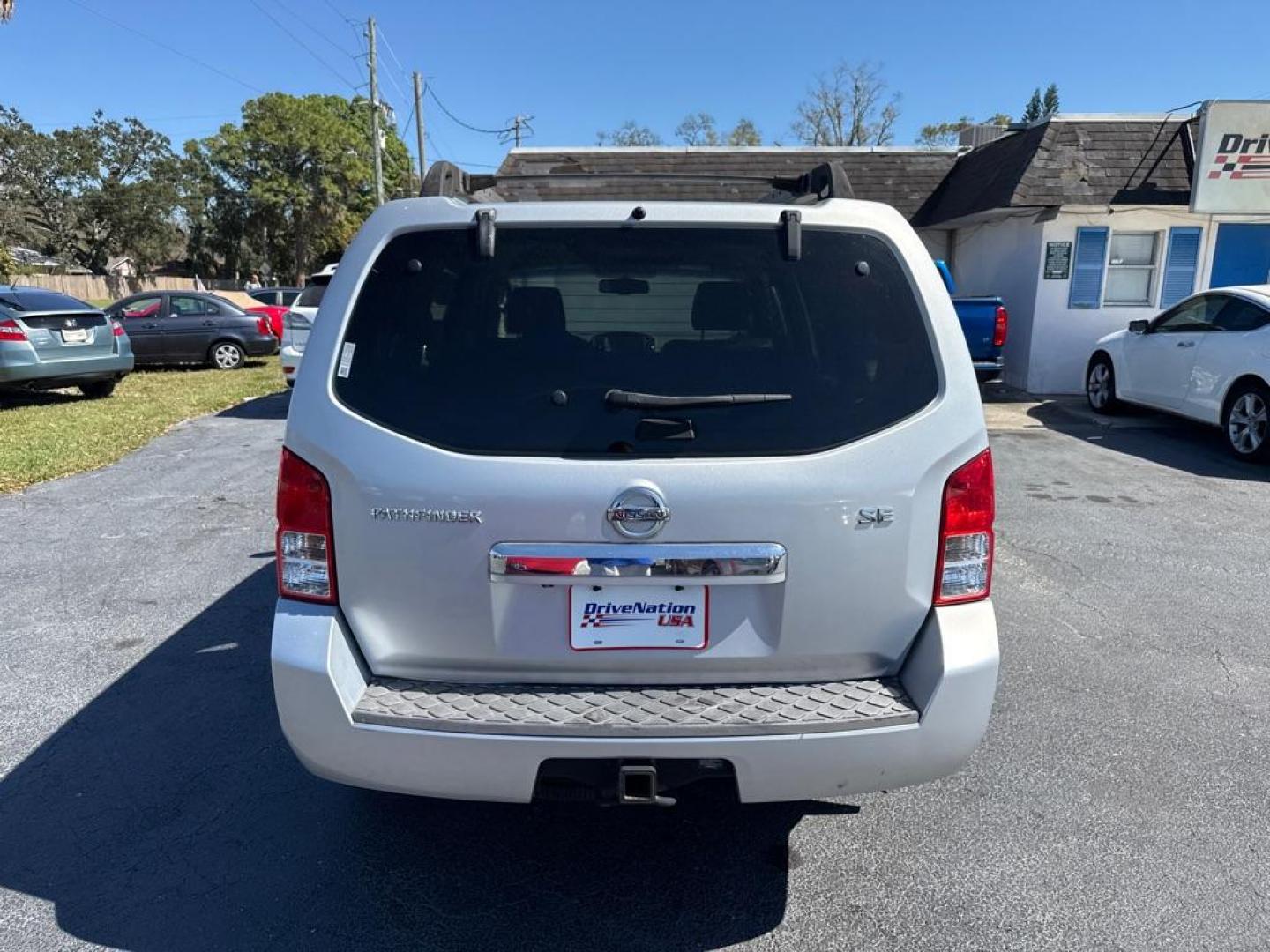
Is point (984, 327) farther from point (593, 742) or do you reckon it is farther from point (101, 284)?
point (101, 284)

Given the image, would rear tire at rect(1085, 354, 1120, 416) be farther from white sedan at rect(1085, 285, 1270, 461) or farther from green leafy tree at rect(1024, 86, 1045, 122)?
green leafy tree at rect(1024, 86, 1045, 122)

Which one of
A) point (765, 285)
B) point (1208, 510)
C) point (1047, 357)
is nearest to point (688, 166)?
point (1047, 357)

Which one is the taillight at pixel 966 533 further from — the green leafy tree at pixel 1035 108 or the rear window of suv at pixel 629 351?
the green leafy tree at pixel 1035 108

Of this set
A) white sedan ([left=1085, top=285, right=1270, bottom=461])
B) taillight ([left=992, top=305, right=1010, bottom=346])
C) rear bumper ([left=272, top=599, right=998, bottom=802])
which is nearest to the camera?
rear bumper ([left=272, top=599, right=998, bottom=802])

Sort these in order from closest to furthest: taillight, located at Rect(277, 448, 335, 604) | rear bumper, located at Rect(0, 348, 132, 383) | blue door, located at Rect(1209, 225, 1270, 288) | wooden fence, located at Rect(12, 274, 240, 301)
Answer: taillight, located at Rect(277, 448, 335, 604), rear bumper, located at Rect(0, 348, 132, 383), blue door, located at Rect(1209, 225, 1270, 288), wooden fence, located at Rect(12, 274, 240, 301)

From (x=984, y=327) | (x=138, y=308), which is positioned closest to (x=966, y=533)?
(x=984, y=327)

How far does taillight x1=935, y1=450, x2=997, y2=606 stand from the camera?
2.28m

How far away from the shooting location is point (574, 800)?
2193 mm

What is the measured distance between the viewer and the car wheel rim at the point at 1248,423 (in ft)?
27.3

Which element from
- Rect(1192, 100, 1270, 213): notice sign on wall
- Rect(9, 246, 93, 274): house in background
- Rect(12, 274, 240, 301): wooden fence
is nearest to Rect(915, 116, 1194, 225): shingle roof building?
Rect(1192, 100, 1270, 213): notice sign on wall

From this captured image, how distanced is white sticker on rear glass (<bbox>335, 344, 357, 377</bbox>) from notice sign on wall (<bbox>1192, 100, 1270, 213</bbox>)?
13741 millimetres

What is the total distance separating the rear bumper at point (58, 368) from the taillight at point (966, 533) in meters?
12.5

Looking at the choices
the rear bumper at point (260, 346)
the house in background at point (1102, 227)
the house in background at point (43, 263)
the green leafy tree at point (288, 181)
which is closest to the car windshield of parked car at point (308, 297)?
the house in background at point (1102, 227)

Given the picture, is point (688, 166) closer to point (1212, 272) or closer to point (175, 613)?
point (1212, 272)
